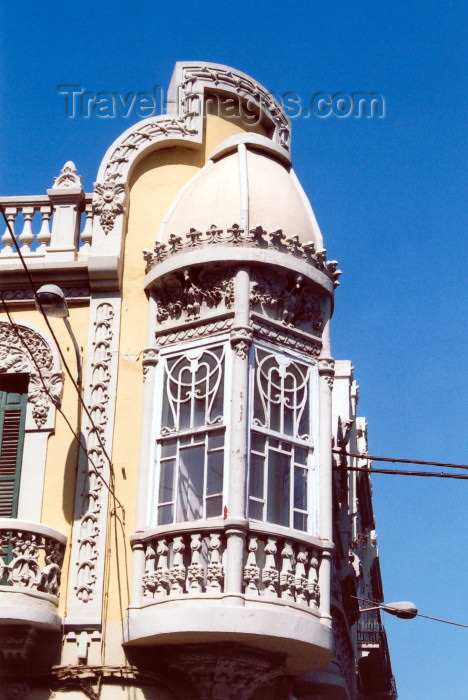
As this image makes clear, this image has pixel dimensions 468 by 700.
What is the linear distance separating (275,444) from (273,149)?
15.7ft

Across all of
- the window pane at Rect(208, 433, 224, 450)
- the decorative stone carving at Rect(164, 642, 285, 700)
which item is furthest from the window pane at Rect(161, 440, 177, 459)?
the decorative stone carving at Rect(164, 642, 285, 700)

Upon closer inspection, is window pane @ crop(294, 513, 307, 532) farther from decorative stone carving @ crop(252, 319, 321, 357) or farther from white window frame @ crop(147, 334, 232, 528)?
decorative stone carving @ crop(252, 319, 321, 357)

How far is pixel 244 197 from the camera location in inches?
633

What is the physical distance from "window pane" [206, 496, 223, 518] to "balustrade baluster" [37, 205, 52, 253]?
15.3 ft

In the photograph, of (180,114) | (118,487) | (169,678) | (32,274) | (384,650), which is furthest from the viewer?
(384,650)

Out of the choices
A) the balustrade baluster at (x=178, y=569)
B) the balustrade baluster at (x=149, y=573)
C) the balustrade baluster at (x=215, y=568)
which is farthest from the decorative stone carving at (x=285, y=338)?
the balustrade baluster at (x=149, y=573)

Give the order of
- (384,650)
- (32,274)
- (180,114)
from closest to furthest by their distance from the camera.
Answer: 1. (32,274)
2. (180,114)
3. (384,650)

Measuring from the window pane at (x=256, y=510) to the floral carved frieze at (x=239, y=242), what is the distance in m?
3.38

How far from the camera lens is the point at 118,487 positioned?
1488cm

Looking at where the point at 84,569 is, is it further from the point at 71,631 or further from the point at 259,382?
the point at 259,382

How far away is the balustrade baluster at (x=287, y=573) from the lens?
1388 centimetres

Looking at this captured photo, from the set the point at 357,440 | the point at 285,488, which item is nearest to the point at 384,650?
the point at 357,440

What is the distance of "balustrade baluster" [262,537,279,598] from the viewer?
45.2 ft

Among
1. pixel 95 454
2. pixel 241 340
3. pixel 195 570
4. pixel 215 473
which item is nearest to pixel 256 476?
pixel 215 473
